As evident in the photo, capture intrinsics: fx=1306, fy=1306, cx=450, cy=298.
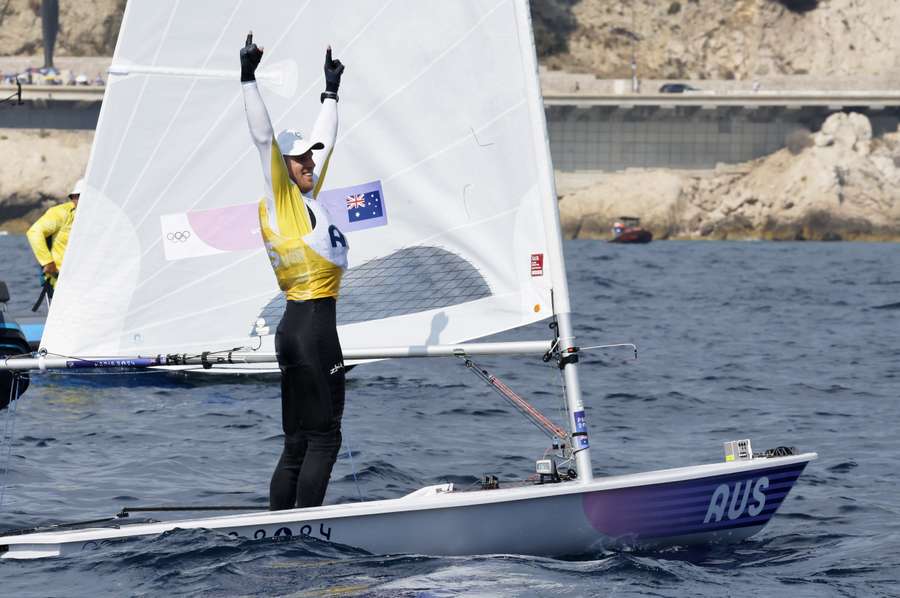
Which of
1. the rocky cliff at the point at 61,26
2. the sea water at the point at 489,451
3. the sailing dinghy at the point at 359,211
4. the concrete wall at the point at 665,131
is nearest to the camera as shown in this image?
the sea water at the point at 489,451

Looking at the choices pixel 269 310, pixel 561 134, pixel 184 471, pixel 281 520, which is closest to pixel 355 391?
pixel 184 471

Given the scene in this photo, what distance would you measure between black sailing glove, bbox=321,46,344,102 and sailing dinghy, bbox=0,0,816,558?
58cm

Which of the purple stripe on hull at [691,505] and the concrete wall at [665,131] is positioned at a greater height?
the concrete wall at [665,131]

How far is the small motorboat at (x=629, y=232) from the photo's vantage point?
57375mm

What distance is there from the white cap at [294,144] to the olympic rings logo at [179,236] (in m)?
0.92

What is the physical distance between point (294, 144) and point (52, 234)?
8.15m

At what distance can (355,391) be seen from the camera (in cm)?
1279

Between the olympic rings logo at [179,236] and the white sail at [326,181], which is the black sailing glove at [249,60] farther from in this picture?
the olympic rings logo at [179,236]

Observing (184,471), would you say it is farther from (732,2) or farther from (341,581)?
(732,2)

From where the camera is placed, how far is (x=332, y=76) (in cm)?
611

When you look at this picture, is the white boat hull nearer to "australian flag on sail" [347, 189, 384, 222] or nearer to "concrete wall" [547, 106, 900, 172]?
"australian flag on sail" [347, 189, 384, 222]

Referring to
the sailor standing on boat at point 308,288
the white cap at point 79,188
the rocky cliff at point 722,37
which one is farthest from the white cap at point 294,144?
the rocky cliff at point 722,37

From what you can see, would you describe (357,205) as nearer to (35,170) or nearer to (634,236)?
(634,236)

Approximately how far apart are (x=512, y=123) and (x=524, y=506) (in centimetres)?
189
